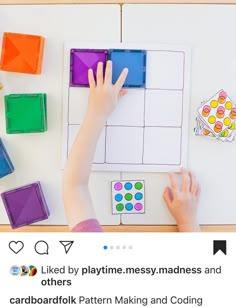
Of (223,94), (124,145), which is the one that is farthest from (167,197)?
(223,94)

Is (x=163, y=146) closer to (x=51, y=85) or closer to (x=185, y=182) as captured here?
(x=185, y=182)

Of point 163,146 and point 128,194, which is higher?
point 163,146

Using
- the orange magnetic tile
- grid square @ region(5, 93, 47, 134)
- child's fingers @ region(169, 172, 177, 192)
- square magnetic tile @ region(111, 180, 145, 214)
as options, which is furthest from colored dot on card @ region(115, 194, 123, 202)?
the orange magnetic tile

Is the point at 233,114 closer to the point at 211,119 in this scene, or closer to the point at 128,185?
the point at 211,119

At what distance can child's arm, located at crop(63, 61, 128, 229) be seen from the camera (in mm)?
1287

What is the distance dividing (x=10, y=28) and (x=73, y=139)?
288 millimetres

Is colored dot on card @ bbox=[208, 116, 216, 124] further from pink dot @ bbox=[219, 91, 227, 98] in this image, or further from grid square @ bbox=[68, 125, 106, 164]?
grid square @ bbox=[68, 125, 106, 164]

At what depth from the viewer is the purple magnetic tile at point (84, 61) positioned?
53.6 inches

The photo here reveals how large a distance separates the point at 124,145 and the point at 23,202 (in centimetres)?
26

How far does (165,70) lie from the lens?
1.37 meters

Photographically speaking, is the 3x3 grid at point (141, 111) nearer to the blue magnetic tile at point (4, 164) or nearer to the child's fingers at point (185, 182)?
the child's fingers at point (185, 182)

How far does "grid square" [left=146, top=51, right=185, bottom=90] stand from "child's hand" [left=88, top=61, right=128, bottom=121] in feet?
0.21
